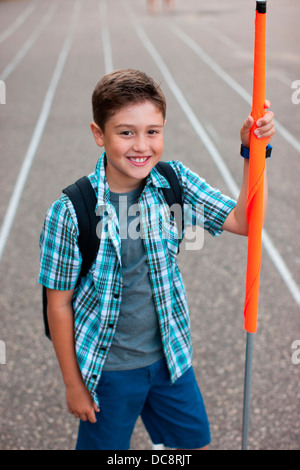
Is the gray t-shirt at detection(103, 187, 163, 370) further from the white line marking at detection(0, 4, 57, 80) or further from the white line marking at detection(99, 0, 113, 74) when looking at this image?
the white line marking at detection(0, 4, 57, 80)

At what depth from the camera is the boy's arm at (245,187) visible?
1585 mm

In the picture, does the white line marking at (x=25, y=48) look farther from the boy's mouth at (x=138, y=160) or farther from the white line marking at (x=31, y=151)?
the boy's mouth at (x=138, y=160)

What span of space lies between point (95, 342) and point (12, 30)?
18093 mm

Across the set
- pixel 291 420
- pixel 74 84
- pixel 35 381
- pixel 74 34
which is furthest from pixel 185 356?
pixel 74 34

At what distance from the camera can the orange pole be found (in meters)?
1.50

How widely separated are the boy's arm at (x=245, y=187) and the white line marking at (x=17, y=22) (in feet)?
51.7

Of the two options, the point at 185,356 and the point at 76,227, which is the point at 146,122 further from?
the point at 185,356

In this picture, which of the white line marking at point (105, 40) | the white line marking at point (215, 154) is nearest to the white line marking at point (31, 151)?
the white line marking at point (105, 40)

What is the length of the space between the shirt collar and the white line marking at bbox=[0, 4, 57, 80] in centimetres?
1037

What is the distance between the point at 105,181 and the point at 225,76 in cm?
965

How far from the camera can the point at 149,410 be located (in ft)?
7.14

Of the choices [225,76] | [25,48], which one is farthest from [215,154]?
[25,48]

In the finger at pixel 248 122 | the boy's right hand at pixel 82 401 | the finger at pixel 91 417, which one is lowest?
the finger at pixel 91 417

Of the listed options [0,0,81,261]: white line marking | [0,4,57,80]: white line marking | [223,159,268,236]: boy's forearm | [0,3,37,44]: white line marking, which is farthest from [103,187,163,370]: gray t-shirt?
[0,3,37,44]: white line marking
